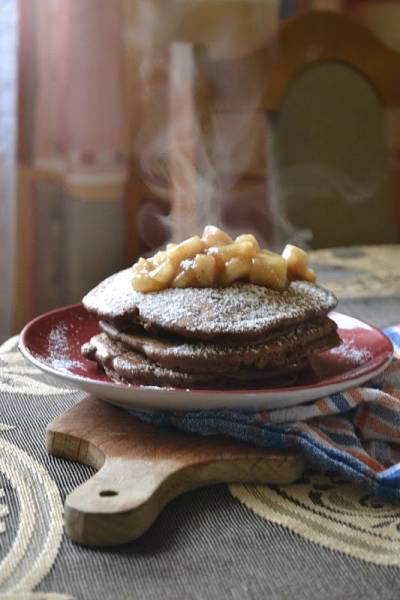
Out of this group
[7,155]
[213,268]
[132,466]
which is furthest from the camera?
[7,155]

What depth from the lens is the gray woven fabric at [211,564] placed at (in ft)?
1.84

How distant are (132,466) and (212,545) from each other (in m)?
0.11

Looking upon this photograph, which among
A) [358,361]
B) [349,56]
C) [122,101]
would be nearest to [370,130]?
[349,56]

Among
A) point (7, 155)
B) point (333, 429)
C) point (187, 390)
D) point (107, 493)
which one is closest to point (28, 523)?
point (107, 493)

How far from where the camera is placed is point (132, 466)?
2.29 ft

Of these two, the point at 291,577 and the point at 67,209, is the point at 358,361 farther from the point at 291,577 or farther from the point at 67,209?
the point at 67,209

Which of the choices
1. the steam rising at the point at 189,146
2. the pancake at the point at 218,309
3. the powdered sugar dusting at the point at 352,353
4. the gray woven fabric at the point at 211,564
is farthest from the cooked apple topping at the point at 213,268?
the steam rising at the point at 189,146

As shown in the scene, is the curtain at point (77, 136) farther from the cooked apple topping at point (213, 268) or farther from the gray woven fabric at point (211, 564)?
the gray woven fabric at point (211, 564)

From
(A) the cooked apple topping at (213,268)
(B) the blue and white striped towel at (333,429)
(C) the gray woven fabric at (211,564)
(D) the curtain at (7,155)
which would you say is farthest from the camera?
(D) the curtain at (7,155)

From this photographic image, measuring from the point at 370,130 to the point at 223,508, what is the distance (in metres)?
1.82

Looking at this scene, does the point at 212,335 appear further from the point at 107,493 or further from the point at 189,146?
the point at 189,146

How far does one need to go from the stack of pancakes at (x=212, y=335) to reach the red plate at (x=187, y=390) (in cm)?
2

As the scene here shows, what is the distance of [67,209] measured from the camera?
7.60ft

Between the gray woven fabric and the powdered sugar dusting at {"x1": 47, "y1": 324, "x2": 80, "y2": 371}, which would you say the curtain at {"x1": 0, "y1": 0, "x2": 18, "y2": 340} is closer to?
the powdered sugar dusting at {"x1": 47, "y1": 324, "x2": 80, "y2": 371}
